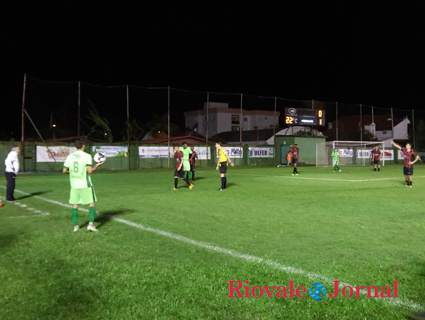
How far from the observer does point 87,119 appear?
35.5 m

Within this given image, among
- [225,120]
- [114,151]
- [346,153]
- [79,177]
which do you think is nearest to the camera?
[79,177]

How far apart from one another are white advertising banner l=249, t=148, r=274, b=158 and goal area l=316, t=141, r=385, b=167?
15.7 ft

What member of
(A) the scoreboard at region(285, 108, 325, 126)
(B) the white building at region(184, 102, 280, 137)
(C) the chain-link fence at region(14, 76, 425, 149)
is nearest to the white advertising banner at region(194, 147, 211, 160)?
(C) the chain-link fence at region(14, 76, 425, 149)

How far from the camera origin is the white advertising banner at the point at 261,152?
40.5 metres

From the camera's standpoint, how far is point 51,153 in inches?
1191

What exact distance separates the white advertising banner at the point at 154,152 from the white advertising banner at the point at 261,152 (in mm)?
9141

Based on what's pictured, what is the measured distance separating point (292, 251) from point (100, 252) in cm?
305

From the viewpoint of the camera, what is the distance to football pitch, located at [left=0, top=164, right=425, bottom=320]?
4.23 metres

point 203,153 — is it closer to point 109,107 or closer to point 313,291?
point 109,107

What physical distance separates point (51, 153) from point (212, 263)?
90.0 feet

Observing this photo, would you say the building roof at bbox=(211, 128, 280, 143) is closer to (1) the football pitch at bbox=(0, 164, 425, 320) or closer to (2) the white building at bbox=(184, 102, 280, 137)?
(2) the white building at bbox=(184, 102, 280, 137)

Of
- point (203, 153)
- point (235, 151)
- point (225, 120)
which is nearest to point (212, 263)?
point (203, 153)

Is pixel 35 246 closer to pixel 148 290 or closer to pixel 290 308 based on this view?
pixel 148 290

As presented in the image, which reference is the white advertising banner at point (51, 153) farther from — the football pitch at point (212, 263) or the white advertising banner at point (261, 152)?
the football pitch at point (212, 263)
